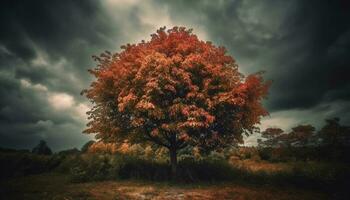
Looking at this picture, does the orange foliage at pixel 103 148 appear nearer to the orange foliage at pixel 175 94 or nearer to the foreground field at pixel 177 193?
the orange foliage at pixel 175 94

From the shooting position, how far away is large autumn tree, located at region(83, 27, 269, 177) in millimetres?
14625

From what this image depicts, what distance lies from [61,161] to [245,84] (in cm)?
1851

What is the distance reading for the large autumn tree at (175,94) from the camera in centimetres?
1462

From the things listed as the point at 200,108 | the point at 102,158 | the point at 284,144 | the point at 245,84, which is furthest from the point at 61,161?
the point at 284,144

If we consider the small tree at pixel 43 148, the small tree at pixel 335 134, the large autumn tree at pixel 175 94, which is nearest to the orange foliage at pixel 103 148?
the large autumn tree at pixel 175 94

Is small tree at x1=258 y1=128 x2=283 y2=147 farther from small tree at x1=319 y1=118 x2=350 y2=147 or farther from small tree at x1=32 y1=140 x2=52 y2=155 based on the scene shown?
small tree at x1=32 y1=140 x2=52 y2=155

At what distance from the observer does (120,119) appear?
1738 centimetres

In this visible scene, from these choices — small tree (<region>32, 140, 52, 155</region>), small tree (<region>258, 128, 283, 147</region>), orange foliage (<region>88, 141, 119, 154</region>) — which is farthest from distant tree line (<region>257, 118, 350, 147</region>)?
small tree (<region>32, 140, 52, 155</region>)

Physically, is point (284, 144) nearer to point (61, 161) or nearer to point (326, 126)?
point (326, 126)

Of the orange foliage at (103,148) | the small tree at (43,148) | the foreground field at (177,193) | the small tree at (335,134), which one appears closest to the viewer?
the foreground field at (177,193)

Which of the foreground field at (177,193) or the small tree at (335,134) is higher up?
the small tree at (335,134)

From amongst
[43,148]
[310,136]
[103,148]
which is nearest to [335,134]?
[310,136]

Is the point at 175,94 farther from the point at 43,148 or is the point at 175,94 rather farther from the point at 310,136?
the point at 43,148

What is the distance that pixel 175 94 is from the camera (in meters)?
15.7
